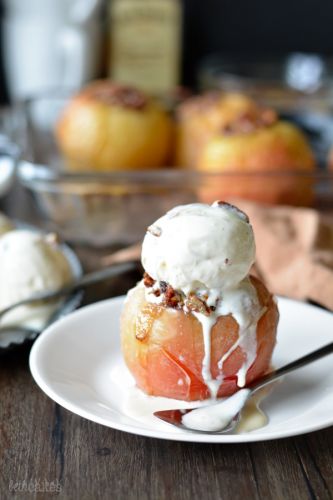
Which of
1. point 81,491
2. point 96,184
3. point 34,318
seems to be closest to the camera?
point 81,491

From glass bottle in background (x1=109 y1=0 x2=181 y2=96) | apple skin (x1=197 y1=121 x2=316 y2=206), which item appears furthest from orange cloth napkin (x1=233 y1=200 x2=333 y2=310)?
glass bottle in background (x1=109 y1=0 x2=181 y2=96)

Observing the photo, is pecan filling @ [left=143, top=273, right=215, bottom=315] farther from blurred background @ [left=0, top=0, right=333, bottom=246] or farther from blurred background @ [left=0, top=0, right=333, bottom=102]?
blurred background @ [left=0, top=0, right=333, bottom=102]

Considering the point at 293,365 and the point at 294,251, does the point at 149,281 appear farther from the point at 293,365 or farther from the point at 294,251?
the point at 294,251

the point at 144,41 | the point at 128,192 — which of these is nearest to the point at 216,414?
the point at 128,192

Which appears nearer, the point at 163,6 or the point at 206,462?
the point at 206,462

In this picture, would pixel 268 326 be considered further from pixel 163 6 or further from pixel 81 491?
pixel 163 6

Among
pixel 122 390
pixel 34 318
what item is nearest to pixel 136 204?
pixel 34 318

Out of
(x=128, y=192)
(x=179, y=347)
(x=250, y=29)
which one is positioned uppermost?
(x=179, y=347)
